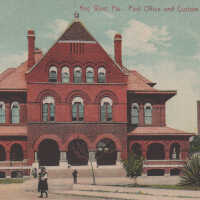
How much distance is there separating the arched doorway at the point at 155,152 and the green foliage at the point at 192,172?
18989mm

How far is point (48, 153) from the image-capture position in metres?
41.2

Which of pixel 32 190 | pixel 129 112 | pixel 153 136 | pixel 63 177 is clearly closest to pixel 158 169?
pixel 153 136

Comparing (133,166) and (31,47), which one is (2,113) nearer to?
(31,47)

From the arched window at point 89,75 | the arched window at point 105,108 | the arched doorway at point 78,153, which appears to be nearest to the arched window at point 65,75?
the arched window at point 89,75

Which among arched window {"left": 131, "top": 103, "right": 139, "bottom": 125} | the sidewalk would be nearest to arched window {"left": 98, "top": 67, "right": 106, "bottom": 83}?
arched window {"left": 131, "top": 103, "right": 139, "bottom": 125}

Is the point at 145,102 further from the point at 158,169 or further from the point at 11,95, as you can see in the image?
the point at 11,95

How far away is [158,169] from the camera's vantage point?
41.6 m

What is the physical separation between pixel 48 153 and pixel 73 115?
15.7 feet

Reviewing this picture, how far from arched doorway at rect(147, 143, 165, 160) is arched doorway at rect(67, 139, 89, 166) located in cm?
670

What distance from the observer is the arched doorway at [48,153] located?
4103cm

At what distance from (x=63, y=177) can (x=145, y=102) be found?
11940mm

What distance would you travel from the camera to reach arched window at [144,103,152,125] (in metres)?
43.0

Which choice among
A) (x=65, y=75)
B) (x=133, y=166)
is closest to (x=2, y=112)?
(x=65, y=75)

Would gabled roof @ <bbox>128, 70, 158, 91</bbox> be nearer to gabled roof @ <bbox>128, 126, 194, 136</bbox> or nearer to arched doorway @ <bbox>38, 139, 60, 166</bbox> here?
gabled roof @ <bbox>128, 126, 194, 136</bbox>
